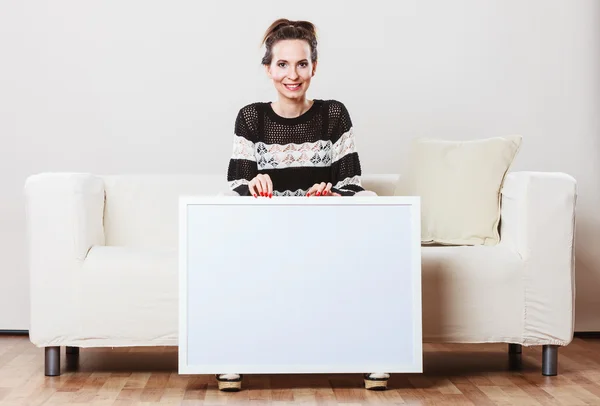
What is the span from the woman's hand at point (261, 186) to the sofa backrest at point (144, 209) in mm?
754

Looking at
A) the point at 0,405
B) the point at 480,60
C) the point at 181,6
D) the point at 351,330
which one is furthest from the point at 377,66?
the point at 0,405

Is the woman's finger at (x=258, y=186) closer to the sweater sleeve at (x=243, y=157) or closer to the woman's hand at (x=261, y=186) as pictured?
the woman's hand at (x=261, y=186)

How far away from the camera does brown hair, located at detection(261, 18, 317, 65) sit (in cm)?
297

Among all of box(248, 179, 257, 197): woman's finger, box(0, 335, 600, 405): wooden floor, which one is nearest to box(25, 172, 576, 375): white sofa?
box(0, 335, 600, 405): wooden floor

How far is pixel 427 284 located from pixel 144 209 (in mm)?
1149

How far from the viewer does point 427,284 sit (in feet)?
9.70

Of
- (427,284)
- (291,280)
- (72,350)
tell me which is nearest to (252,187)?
(291,280)

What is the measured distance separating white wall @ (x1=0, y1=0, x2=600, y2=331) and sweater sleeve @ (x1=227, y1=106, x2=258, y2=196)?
1075 mm

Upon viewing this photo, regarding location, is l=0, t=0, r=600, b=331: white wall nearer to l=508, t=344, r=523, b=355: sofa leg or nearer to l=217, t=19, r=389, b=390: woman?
l=508, t=344, r=523, b=355: sofa leg

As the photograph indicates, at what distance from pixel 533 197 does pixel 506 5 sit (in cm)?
142

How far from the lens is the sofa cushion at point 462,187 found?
322 cm

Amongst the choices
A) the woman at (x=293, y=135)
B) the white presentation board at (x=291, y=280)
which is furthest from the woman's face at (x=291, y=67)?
the white presentation board at (x=291, y=280)

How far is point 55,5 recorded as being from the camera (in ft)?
13.4

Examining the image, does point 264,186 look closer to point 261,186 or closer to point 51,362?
point 261,186
